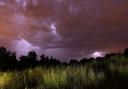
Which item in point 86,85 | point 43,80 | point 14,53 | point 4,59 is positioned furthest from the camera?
point 14,53

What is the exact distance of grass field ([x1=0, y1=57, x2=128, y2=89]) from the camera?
2228 cm

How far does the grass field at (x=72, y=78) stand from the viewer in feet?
73.1

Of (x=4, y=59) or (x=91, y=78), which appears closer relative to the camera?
(x=91, y=78)

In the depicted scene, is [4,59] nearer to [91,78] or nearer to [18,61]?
[18,61]

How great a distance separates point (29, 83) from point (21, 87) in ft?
2.56

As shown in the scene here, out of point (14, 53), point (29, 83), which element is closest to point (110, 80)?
point (29, 83)

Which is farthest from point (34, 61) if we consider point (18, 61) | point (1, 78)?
point (1, 78)

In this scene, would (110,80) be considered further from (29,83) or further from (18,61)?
(18,61)

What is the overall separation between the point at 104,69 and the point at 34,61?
82.6 feet

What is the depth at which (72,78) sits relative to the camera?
24.0 meters

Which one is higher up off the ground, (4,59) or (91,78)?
(4,59)

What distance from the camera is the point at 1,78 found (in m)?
25.7

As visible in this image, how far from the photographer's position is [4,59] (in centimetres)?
4862

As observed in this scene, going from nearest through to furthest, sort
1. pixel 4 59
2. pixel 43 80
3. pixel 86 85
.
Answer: pixel 86 85, pixel 43 80, pixel 4 59
